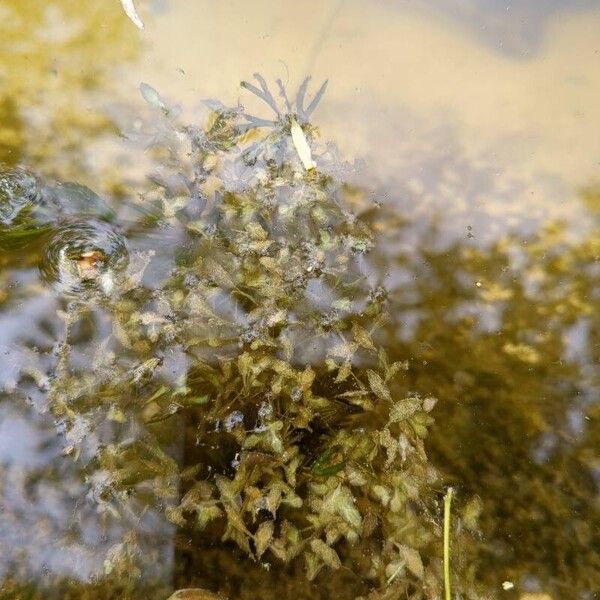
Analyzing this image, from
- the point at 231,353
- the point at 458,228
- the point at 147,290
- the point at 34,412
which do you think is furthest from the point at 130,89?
the point at 458,228

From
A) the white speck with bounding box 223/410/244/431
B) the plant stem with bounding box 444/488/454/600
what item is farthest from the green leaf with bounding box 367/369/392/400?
the white speck with bounding box 223/410/244/431

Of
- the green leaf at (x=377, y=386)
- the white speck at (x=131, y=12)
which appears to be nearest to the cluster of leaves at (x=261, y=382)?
the green leaf at (x=377, y=386)

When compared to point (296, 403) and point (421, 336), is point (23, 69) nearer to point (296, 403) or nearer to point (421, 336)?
point (296, 403)

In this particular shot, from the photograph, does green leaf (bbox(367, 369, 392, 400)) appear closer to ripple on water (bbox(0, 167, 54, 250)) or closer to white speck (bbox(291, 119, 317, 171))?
white speck (bbox(291, 119, 317, 171))

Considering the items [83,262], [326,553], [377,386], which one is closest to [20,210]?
[83,262]

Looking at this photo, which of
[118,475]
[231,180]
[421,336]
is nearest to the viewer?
[118,475]

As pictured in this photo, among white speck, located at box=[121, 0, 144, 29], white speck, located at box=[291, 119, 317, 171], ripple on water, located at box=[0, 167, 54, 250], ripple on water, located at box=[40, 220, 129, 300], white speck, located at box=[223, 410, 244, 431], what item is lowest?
white speck, located at box=[223, 410, 244, 431]

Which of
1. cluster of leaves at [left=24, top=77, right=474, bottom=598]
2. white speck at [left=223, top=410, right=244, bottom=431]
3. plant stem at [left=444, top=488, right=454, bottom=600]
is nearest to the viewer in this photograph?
plant stem at [left=444, top=488, right=454, bottom=600]
